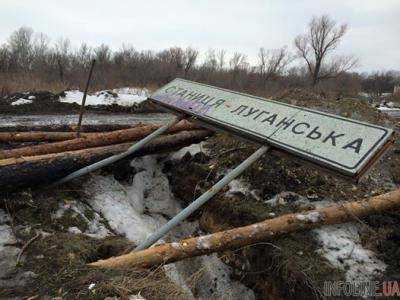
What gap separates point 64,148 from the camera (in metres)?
6.15

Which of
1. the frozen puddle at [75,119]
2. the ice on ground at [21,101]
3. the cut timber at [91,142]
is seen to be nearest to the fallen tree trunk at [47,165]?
the cut timber at [91,142]

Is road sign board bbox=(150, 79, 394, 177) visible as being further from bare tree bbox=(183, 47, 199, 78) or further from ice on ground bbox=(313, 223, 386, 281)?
bare tree bbox=(183, 47, 199, 78)

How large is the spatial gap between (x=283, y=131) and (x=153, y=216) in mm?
2451

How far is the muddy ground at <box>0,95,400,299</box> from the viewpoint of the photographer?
10.7ft

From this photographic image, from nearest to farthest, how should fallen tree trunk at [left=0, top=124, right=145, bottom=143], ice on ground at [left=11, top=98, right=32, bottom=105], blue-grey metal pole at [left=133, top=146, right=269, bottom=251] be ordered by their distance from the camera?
blue-grey metal pole at [left=133, top=146, right=269, bottom=251] → fallen tree trunk at [left=0, top=124, right=145, bottom=143] → ice on ground at [left=11, top=98, right=32, bottom=105]

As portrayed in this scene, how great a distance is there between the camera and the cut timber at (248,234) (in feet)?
11.6

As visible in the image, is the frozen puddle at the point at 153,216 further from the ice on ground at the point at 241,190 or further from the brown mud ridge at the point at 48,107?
the brown mud ridge at the point at 48,107

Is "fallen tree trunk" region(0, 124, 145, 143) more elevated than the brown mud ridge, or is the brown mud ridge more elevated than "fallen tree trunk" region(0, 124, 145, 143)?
"fallen tree trunk" region(0, 124, 145, 143)

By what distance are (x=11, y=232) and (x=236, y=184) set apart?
10.4 ft

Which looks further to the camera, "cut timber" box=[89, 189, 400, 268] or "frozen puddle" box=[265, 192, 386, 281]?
"frozen puddle" box=[265, 192, 386, 281]

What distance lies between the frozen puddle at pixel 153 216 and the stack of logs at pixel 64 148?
382 mm

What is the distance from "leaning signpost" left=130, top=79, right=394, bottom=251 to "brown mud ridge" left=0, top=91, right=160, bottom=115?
6442 mm

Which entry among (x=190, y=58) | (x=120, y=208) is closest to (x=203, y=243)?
(x=120, y=208)

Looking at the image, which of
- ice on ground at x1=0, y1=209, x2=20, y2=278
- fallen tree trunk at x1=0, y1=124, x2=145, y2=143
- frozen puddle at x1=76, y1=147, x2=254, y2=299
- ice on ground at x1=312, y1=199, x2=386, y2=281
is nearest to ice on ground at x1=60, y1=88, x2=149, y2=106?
fallen tree trunk at x1=0, y1=124, x2=145, y2=143
